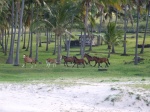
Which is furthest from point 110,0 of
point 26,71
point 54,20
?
point 26,71

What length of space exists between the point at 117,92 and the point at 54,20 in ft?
81.8

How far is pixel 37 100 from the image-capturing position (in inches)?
610

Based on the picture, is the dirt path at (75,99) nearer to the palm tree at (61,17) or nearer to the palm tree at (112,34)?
the palm tree at (61,17)

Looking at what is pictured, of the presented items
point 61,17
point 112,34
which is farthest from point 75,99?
point 112,34

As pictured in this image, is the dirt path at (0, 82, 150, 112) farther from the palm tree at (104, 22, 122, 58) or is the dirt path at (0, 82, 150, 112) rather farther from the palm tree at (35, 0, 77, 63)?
the palm tree at (104, 22, 122, 58)

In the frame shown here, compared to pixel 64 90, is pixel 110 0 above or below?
above

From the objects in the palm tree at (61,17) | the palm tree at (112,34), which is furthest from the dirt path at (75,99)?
the palm tree at (112,34)

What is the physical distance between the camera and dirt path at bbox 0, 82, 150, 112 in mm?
14258

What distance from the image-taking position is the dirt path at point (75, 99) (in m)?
14.3

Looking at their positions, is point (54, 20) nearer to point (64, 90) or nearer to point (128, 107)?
point (64, 90)

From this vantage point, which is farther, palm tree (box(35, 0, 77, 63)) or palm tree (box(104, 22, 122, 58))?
palm tree (box(104, 22, 122, 58))

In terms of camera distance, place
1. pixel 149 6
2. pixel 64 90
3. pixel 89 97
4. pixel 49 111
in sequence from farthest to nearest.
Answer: pixel 149 6 → pixel 64 90 → pixel 89 97 → pixel 49 111

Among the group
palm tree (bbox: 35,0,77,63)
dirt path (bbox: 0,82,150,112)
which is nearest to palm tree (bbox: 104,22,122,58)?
palm tree (bbox: 35,0,77,63)

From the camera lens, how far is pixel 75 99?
52.0 ft
